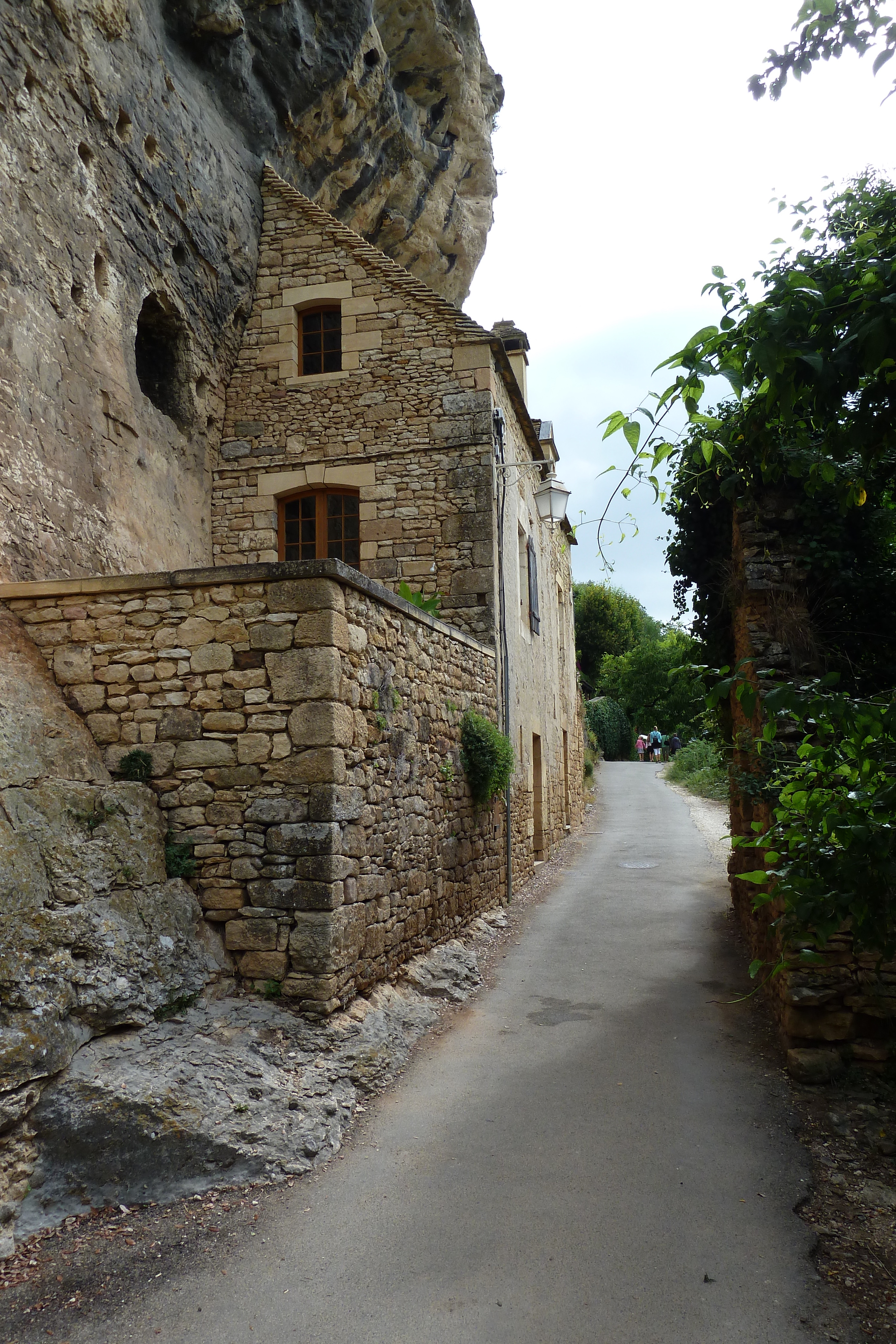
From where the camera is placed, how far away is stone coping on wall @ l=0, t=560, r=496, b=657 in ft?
17.4

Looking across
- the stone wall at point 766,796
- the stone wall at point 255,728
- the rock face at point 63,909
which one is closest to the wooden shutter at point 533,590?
the stone wall at point 766,796

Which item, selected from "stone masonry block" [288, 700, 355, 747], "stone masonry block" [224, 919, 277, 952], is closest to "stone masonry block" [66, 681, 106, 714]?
"stone masonry block" [288, 700, 355, 747]

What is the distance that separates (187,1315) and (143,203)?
828cm

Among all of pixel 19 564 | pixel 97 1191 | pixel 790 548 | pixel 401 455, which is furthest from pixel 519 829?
pixel 97 1191

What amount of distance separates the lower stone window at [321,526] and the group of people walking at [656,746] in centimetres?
2411

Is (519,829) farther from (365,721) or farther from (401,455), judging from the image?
(365,721)

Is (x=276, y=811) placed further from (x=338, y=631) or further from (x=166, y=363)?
(x=166, y=363)

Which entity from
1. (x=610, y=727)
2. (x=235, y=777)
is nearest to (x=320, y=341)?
(x=235, y=777)

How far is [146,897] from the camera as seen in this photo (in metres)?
4.86

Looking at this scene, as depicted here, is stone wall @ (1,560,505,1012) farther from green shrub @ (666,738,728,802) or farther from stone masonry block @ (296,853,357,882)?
green shrub @ (666,738,728,802)

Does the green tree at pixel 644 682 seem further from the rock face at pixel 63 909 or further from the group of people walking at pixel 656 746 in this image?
the rock face at pixel 63 909

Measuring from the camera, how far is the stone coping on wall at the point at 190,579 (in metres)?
5.30

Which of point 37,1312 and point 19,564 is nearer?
point 37,1312

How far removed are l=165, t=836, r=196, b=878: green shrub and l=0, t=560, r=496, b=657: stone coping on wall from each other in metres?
1.51
